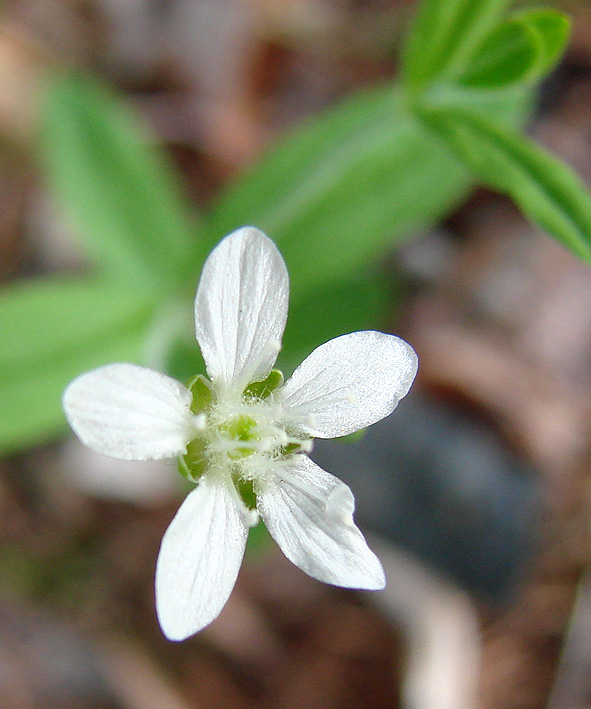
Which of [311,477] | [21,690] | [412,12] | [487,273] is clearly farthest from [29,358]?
[412,12]

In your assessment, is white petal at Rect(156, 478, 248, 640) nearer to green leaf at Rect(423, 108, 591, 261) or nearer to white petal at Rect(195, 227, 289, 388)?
white petal at Rect(195, 227, 289, 388)

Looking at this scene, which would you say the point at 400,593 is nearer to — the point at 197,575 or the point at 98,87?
the point at 197,575

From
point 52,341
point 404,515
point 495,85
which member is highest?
point 495,85

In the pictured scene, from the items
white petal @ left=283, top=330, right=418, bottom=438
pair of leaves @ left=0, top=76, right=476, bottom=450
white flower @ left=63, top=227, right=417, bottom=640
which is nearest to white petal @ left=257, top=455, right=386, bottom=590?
white flower @ left=63, top=227, right=417, bottom=640

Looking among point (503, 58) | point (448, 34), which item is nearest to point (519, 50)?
point (503, 58)

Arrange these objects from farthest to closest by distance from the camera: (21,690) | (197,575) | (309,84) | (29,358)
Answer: (309,84) < (21,690) < (29,358) < (197,575)

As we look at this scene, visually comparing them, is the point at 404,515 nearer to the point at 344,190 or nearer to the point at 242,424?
the point at 344,190
